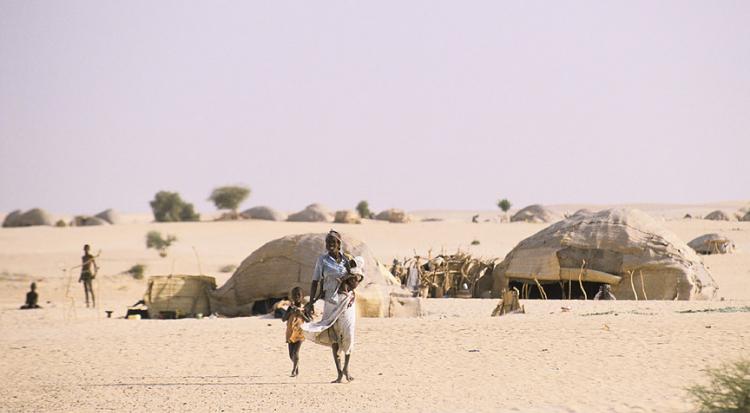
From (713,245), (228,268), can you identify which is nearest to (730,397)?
(228,268)

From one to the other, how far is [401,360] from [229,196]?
178ft

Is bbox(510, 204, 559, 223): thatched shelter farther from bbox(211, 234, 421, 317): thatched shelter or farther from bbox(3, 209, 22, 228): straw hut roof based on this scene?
bbox(211, 234, 421, 317): thatched shelter

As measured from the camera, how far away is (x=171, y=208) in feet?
211

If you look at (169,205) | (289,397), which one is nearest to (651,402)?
(289,397)

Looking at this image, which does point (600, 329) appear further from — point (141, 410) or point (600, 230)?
point (600, 230)

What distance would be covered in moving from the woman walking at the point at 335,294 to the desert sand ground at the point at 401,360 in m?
0.54

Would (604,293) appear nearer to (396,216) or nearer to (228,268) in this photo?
(228,268)

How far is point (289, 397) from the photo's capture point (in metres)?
9.70

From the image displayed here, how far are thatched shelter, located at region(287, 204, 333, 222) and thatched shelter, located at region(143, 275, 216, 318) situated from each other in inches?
1437

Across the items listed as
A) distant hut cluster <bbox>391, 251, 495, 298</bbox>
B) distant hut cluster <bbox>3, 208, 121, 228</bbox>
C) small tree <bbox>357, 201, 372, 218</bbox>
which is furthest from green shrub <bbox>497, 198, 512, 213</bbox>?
distant hut cluster <bbox>391, 251, 495, 298</bbox>

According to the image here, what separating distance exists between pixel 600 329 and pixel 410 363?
298cm

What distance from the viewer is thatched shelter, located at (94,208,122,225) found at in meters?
64.8

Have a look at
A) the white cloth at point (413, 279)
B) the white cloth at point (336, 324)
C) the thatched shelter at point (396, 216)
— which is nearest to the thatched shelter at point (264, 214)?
the thatched shelter at point (396, 216)

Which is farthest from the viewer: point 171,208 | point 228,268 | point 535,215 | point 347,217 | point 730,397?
point 171,208
